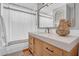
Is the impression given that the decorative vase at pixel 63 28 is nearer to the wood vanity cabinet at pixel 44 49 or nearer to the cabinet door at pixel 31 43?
the wood vanity cabinet at pixel 44 49

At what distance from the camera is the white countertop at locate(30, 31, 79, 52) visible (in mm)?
787

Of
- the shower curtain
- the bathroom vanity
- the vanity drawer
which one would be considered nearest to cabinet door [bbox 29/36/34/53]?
the bathroom vanity

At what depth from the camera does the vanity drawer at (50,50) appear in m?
0.88

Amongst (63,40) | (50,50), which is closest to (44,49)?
(50,50)

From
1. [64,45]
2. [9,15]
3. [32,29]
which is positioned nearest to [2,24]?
[9,15]

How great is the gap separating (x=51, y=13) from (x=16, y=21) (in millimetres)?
377

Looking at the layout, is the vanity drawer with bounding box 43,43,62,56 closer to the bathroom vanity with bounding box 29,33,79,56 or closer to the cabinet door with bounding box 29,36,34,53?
the bathroom vanity with bounding box 29,33,79,56

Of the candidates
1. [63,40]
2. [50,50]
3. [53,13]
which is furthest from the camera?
[53,13]

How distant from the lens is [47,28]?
1.06m

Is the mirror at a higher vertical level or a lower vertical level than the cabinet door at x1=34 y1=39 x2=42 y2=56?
higher

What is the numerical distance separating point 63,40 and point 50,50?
178 mm

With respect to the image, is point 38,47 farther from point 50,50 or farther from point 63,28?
point 63,28

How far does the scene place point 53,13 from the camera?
1036 mm

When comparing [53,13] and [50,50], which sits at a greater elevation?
[53,13]
